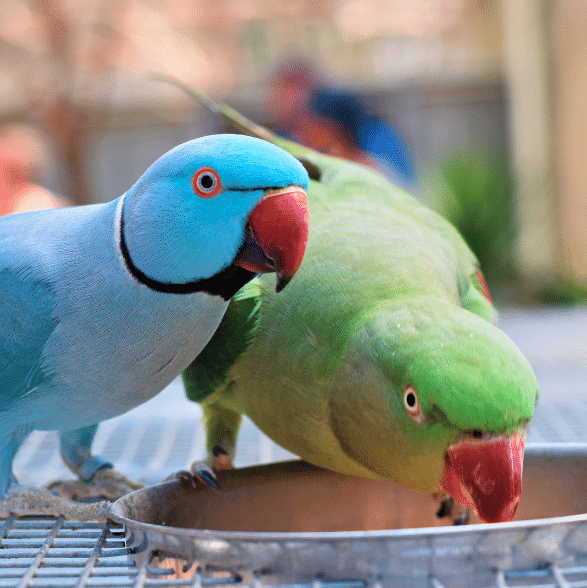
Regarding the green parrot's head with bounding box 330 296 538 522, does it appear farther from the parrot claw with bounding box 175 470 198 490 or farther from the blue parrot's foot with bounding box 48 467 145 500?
the blue parrot's foot with bounding box 48 467 145 500

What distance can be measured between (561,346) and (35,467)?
1.86m

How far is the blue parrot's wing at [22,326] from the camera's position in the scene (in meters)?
1.20

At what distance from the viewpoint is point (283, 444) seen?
1.34 metres

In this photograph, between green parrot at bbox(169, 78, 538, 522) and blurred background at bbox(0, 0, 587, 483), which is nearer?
green parrot at bbox(169, 78, 538, 522)

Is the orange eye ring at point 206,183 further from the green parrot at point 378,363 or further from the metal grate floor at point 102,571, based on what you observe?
the metal grate floor at point 102,571

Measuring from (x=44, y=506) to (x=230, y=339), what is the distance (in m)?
0.41

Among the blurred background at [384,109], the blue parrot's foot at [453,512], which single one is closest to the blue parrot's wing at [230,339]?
the blue parrot's foot at [453,512]

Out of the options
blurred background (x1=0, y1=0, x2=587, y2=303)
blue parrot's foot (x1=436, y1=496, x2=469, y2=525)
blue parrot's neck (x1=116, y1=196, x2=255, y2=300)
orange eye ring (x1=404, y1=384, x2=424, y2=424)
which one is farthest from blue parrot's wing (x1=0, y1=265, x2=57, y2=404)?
blurred background (x1=0, y1=0, x2=587, y2=303)

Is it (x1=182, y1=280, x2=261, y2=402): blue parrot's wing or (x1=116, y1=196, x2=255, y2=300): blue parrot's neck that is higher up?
(x1=116, y1=196, x2=255, y2=300): blue parrot's neck

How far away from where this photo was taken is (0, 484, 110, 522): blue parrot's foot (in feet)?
4.03

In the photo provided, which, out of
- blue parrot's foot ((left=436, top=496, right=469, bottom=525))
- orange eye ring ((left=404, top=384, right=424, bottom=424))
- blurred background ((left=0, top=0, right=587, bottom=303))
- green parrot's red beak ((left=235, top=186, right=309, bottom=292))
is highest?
green parrot's red beak ((left=235, top=186, right=309, bottom=292))

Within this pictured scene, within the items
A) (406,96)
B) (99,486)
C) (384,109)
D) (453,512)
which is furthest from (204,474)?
(406,96)

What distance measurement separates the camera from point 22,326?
1208 millimetres

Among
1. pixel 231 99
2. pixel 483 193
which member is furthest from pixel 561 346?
pixel 231 99
